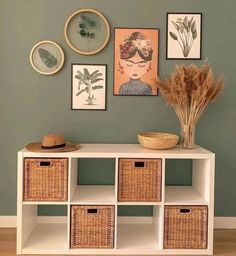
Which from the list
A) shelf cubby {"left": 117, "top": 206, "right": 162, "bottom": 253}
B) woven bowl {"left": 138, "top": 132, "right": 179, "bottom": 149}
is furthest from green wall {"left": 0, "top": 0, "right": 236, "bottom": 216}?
shelf cubby {"left": 117, "top": 206, "right": 162, "bottom": 253}

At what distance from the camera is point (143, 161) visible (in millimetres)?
2201

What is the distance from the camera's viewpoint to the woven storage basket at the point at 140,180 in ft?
7.22

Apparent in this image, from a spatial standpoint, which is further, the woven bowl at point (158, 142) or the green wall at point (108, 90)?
the green wall at point (108, 90)

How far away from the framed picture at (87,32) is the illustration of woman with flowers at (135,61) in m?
0.18

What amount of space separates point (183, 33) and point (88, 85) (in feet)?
2.94

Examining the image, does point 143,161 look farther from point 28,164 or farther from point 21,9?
point 21,9

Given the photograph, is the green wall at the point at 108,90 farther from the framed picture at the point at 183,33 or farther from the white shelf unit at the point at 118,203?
the white shelf unit at the point at 118,203

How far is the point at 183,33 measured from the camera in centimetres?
260

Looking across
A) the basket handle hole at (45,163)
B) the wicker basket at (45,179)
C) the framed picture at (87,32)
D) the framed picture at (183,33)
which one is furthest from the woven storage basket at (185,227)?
the framed picture at (87,32)

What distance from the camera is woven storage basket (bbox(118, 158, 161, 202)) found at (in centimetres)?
220

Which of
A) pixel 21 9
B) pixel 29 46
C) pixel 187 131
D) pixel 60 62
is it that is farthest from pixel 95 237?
pixel 21 9

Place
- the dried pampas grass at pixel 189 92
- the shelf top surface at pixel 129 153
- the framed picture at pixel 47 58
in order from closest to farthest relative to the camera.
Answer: the shelf top surface at pixel 129 153 → the dried pampas grass at pixel 189 92 → the framed picture at pixel 47 58

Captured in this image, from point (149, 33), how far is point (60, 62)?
2.53 ft

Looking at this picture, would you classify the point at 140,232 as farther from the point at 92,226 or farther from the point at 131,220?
the point at 92,226
